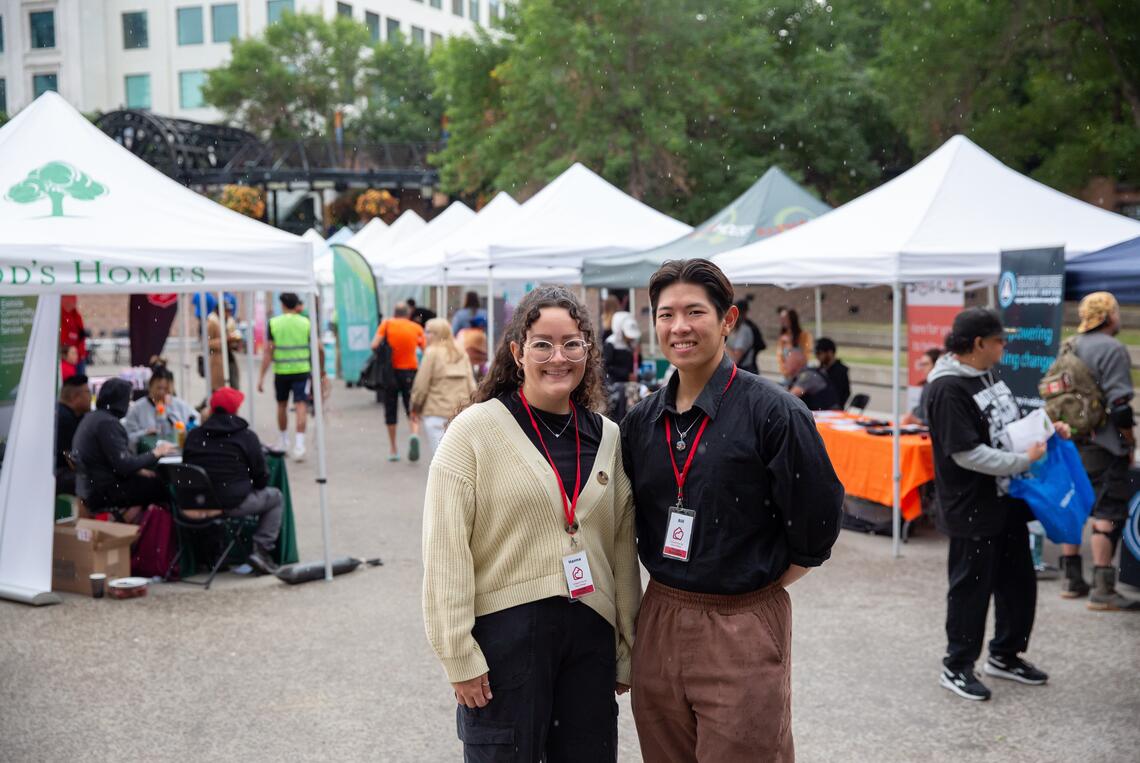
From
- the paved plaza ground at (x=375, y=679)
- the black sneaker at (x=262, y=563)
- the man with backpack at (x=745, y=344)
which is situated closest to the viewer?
the paved plaza ground at (x=375, y=679)

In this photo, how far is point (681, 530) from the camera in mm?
2754

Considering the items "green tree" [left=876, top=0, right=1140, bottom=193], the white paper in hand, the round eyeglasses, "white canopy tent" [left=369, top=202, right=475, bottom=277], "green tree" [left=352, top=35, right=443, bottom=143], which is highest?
"green tree" [left=352, top=35, right=443, bottom=143]

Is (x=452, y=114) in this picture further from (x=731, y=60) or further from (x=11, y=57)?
(x=11, y=57)

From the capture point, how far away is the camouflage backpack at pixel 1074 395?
22.0 feet

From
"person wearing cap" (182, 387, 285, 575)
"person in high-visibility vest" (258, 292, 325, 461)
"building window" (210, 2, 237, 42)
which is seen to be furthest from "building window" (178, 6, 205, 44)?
"person wearing cap" (182, 387, 285, 575)

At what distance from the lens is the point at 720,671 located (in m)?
2.71

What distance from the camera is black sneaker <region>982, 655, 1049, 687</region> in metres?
5.32

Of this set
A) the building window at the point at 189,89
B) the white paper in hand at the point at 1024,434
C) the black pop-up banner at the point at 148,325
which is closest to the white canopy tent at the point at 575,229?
the black pop-up banner at the point at 148,325

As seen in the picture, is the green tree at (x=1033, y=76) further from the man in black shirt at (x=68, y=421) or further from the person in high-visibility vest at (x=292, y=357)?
the man in black shirt at (x=68, y=421)

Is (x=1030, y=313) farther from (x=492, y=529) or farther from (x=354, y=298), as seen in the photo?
(x=354, y=298)

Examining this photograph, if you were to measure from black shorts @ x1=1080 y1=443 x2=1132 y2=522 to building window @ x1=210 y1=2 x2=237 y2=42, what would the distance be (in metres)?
66.7

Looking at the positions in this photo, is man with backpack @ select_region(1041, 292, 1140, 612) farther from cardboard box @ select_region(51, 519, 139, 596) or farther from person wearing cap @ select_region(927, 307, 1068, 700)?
cardboard box @ select_region(51, 519, 139, 596)

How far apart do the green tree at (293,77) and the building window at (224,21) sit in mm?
14334

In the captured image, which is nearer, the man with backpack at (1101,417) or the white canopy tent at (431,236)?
the man with backpack at (1101,417)
